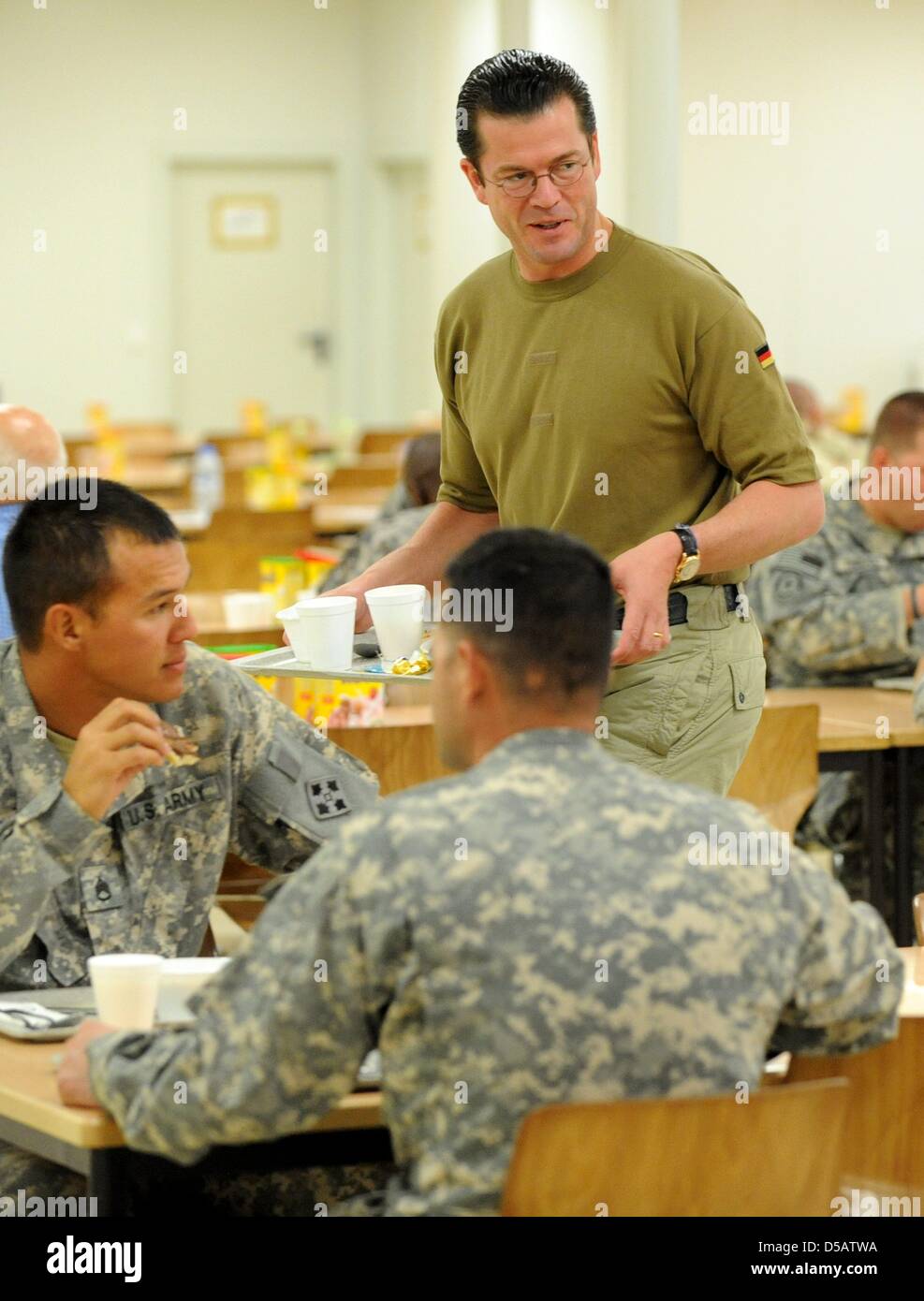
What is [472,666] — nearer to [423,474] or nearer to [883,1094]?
[883,1094]

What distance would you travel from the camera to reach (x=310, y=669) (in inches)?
99.2

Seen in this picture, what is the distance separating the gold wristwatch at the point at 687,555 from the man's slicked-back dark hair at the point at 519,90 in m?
0.56

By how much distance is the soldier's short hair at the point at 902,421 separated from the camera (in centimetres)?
462

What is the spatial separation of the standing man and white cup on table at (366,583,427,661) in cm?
12

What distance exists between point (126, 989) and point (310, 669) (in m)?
0.68

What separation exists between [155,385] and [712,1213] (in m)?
13.0

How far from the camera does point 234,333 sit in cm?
1425

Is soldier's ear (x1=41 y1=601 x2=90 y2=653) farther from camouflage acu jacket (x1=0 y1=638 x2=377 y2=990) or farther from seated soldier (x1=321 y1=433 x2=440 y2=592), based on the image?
seated soldier (x1=321 y1=433 x2=440 y2=592)

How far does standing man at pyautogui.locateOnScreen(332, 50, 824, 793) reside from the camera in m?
2.51
